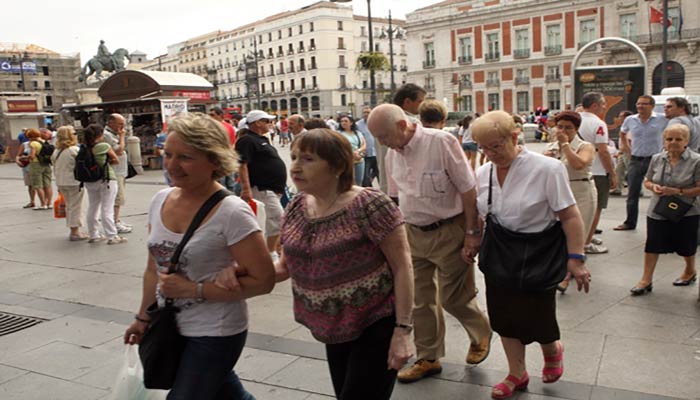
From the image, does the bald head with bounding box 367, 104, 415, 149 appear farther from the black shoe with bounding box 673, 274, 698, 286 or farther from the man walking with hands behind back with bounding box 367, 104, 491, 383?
the black shoe with bounding box 673, 274, 698, 286

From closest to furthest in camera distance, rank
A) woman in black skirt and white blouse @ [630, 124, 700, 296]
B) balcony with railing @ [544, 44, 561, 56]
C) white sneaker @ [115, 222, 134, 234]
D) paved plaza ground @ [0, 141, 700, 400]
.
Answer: paved plaza ground @ [0, 141, 700, 400] < woman in black skirt and white blouse @ [630, 124, 700, 296] < white sneaker @ [115, 222, 134, 234] < balcony with railing @ [544, 44, 561, 56]

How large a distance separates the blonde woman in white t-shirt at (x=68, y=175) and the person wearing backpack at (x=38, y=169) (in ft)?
11.6

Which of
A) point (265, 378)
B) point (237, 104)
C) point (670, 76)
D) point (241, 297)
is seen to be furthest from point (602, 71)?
point (237, 104)

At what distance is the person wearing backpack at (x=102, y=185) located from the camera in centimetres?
837

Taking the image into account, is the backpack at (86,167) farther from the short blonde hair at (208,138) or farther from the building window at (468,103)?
the building window at (468,103)

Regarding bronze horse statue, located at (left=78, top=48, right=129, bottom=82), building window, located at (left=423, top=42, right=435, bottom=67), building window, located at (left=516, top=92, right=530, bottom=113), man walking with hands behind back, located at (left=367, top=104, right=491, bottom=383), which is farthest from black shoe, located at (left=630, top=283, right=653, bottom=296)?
building window, located at (left=423, top=42, right=435, bottom=67)

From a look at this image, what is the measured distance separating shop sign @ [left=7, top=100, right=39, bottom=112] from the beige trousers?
3161cm

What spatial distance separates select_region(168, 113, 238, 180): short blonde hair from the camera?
8.00 feet

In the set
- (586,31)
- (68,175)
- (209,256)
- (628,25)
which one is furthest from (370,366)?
(586,31)

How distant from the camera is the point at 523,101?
56875 millimetres

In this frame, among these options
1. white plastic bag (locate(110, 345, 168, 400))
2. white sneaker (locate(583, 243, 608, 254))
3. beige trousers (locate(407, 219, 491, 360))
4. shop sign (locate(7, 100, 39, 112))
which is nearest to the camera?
white plastic bag (locate(110, 345, 168, 400))

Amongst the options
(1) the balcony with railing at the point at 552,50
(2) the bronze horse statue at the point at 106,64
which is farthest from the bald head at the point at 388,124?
(1) the balcony with railing at the point at 552,50

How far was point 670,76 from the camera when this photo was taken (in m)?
46.9

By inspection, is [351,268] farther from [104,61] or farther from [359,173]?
[104,61]
